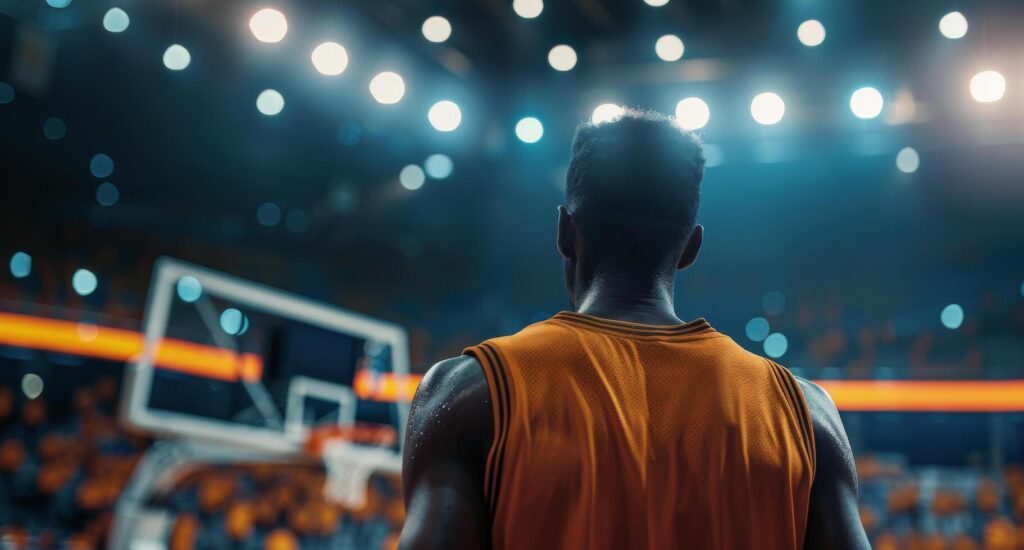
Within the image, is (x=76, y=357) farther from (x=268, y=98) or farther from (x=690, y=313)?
(x=690, y=313)

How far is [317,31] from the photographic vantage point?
689 centimetres

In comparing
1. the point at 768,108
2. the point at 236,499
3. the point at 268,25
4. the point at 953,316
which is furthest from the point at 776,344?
the point at 268,25

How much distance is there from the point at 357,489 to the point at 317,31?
361cm

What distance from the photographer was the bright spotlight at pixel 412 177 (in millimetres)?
9939

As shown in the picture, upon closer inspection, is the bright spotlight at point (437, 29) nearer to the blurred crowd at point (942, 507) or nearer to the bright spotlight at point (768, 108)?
the bright spotlight at point (768, 108)

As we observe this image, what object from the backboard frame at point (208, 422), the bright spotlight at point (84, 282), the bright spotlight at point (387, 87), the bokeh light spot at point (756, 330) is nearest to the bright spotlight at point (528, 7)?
the bright spotlight at point (387, 87)

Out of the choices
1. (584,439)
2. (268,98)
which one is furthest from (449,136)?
(584,439)

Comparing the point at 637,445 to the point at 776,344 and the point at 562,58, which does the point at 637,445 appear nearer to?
the point at 562,58

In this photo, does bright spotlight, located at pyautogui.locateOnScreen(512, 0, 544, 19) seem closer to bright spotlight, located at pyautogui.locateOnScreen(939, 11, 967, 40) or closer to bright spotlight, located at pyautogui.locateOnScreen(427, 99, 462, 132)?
bright spotlight, located at pyautogui.locateOnScreen(427, 99, 462, 132)

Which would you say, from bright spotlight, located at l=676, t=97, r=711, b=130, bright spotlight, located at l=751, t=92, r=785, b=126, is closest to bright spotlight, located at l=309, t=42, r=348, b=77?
bright spotlight, located at l=676, t=97, r=711, b=130

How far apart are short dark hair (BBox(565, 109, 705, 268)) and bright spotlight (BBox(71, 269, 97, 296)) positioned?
1218 centimetres

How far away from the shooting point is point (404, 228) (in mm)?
11688

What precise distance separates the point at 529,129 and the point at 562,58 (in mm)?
911

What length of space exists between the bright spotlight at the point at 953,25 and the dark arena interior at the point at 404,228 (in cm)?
3
